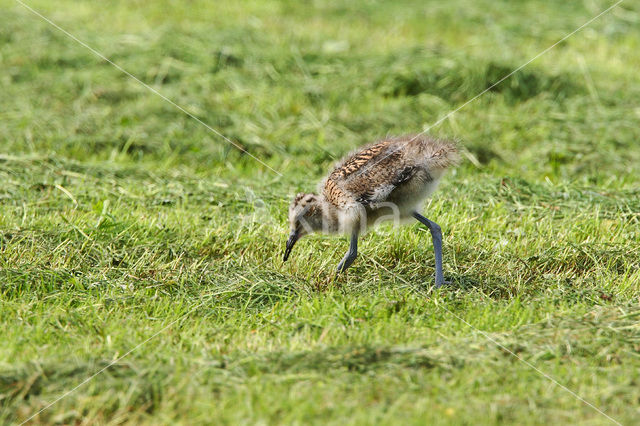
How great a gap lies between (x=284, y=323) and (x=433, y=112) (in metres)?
4.15

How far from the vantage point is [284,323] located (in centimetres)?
406

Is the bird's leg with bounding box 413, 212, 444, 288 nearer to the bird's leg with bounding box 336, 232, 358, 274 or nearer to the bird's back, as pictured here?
the bird's back

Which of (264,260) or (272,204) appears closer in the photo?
(264,260)

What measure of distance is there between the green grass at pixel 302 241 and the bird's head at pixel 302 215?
23 cm

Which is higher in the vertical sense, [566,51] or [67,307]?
[566,51]

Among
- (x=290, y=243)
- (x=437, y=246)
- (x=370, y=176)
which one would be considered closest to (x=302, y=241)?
(x=290, y=243)

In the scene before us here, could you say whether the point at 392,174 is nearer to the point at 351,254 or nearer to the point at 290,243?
the point at 351,254

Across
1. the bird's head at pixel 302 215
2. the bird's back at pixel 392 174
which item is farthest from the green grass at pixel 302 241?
the bird's back at pixel 392 174

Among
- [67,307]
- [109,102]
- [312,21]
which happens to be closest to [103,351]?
[67,307]

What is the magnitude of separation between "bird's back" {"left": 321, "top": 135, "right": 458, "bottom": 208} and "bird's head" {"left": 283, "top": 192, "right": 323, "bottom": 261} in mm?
106

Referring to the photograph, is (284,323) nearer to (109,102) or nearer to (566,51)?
(109,102)

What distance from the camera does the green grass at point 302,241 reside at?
11.0 feet

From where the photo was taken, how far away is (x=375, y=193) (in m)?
4.48

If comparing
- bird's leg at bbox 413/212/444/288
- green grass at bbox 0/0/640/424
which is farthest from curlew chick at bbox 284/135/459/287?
green grass at bbox 0/0/640/424
